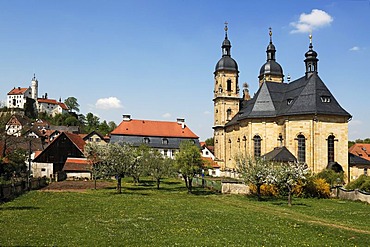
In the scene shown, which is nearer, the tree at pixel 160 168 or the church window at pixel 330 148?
the tree at pixel 160 168

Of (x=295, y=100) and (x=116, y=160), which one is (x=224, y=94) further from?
(x=116, y=160)

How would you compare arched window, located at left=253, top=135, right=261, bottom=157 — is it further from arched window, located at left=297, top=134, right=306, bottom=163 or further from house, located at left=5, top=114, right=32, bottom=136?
house, located at left=5, top=114, right=32, bottom=136

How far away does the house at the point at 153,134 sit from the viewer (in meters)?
80.1

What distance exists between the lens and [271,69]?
79.4 meters

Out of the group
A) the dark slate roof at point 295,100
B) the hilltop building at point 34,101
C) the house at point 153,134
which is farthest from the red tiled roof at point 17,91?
the dark slate roof at point 295,100

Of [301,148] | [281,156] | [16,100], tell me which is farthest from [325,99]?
[16,100]

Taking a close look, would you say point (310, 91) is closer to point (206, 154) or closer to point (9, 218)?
point (206, 154)

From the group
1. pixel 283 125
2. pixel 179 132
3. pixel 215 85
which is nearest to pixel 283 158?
pixel 283 125

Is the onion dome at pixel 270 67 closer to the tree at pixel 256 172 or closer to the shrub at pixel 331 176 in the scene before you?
the shrub at pixel 331 176

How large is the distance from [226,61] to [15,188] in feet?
174

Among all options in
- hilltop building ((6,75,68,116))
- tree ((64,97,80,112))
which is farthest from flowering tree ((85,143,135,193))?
tree ((64,97,80,112))

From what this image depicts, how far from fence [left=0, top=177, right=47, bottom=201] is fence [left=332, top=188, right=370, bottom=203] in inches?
1253

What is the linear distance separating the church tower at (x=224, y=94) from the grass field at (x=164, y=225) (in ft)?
155

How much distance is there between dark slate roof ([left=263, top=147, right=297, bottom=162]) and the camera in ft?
168
